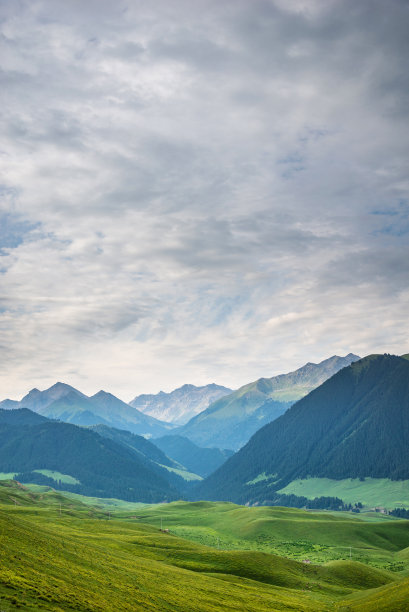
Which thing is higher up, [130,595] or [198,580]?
[130,595]

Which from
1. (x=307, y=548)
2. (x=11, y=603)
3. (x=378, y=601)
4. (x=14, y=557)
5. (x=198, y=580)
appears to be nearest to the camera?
(x=11, y=603)

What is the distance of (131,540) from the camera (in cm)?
12900

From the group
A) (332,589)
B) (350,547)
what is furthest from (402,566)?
(332,589)

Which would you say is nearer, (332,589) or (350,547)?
(332,589)

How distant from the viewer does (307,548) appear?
188500 mm

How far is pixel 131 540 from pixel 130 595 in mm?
74871

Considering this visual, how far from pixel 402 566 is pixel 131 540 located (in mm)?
94463

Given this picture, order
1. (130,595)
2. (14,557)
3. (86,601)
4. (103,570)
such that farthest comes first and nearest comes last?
(103,570) < (130,595) < (14,557) < (86,601)

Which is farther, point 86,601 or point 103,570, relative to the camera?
point 103,570

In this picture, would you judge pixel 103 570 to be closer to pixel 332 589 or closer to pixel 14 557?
pixel 14 557

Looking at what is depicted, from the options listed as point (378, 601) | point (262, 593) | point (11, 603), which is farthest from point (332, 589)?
point (11, 603)

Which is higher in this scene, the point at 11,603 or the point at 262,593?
the point at 11,603

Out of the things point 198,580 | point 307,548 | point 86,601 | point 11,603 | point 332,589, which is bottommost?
point 307,548

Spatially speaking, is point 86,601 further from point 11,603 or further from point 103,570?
point 103,570
